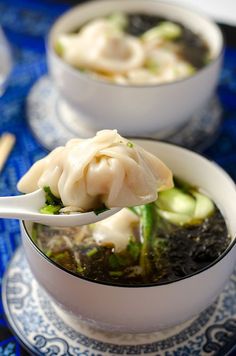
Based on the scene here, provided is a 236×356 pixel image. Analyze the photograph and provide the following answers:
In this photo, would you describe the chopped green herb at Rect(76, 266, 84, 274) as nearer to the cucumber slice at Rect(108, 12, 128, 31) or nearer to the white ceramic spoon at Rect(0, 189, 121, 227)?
the white ceramic spoon at Rect(0, 189, 121, 227)

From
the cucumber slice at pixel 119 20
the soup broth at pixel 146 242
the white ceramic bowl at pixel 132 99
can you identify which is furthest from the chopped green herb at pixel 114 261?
the cucumber slice at pixel 119 20

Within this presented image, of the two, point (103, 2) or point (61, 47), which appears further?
point (103, 2)

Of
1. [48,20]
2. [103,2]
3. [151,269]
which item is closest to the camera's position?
[151,269]

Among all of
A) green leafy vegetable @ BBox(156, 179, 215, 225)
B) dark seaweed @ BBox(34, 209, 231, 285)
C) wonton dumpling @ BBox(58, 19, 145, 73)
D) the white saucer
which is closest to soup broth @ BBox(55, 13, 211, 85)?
wonton dumpling @ BBox(58, 19, 145, 73)

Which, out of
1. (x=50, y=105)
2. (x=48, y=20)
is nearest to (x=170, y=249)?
(x=50, y=105)

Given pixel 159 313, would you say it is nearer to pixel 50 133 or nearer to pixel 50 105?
pixel 50 133

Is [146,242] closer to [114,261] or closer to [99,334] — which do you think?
[114,261]
